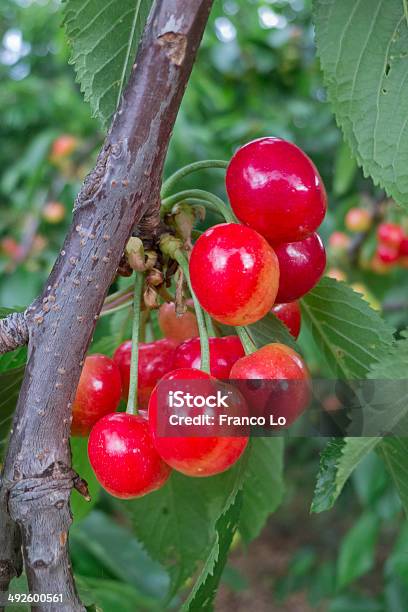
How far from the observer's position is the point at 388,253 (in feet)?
9.20

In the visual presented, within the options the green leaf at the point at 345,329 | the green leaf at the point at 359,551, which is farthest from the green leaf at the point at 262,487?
the green leaf at the point at 359,551

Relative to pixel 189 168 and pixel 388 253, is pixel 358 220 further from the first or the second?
pixel 189 168

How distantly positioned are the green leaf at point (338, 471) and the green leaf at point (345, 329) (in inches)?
9.4

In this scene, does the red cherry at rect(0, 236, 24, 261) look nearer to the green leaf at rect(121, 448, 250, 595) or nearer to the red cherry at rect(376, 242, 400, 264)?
the red cherry at rect(376, 242, 400, 264)

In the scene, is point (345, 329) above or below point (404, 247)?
above

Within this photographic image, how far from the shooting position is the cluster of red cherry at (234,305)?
0.66 metres

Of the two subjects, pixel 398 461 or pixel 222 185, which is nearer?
pixel 398 461

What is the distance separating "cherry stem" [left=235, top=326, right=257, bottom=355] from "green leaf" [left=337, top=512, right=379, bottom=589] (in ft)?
7.14

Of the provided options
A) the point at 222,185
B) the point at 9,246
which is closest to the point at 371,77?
the point at 222,185

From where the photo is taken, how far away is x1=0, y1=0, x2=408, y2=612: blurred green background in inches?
97.7

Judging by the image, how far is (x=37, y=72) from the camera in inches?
199

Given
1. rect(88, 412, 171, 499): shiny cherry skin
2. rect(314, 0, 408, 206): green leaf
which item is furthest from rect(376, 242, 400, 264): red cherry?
rect(88, 412, 171, 499): shiny cherry skin

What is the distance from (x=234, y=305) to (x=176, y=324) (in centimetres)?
20

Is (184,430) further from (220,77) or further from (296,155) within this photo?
(220,77)
